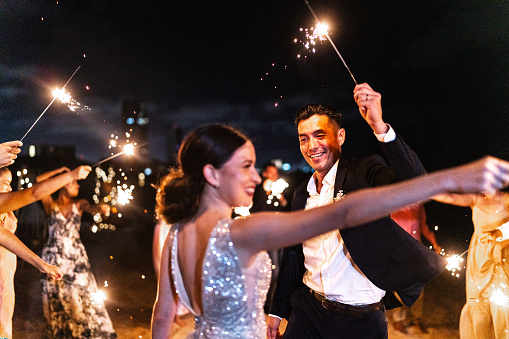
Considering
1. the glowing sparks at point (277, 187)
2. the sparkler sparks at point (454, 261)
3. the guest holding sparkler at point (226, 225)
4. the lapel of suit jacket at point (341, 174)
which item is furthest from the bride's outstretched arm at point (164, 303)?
the glowing sparks at point (277, 187)

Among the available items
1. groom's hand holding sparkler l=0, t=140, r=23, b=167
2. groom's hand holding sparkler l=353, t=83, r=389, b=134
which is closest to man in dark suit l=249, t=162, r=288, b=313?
groom's hand holding sparkler l=0, t=140, r=23, b=167

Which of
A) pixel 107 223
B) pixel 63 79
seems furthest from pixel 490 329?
pixel 107 223

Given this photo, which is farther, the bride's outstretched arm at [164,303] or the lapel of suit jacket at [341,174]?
the lapel of suit jacket at [341,174]

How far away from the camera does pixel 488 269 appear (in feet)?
12.8

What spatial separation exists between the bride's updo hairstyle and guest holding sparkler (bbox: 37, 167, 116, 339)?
11.6 feet

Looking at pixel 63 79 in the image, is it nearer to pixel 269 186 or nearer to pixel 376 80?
pixel 269 186

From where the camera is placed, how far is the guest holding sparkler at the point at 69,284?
15.5 feet

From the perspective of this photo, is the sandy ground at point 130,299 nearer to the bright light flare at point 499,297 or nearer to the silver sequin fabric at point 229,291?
the bright light flare at point 499,297

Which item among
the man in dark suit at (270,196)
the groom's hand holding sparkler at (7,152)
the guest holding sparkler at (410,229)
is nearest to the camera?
the groom's hand holding sparkler at (7,152)

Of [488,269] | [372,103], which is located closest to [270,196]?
[488,269]

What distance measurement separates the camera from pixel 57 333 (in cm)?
470

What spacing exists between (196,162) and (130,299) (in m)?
5.96

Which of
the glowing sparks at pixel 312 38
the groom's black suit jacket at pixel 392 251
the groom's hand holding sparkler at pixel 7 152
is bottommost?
the groom's black suit jacket at pixel 392 251

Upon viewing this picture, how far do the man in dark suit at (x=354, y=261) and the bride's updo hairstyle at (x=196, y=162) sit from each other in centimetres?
93
